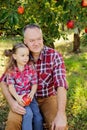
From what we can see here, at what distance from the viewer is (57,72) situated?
11.2 ft

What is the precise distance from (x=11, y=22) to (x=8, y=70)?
0.57 metres

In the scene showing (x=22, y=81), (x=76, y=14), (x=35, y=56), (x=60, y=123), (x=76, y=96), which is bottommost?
(x=76, y=96)

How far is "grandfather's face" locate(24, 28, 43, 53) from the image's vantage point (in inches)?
130

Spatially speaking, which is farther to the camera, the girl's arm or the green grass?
the green grass

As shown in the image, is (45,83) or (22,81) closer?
(22,81)

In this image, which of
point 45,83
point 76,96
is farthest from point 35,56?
point 76,96

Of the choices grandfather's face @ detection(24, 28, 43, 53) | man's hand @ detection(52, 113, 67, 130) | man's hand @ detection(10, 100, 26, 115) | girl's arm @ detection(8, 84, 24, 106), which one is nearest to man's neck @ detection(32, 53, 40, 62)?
grandfather's face @ detection(24, 28, 43, 53)

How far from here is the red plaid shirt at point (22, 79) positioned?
133 inches

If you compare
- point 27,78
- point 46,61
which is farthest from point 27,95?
point 46,61

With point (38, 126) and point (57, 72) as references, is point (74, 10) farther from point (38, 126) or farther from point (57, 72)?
point (38, 126)

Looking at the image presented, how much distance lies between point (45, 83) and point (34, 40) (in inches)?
19.5

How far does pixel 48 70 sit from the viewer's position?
139 inches

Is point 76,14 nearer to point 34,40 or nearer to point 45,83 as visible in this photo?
point 34,40

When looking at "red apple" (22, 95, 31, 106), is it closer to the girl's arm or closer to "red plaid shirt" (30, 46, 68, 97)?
the girl's arm
